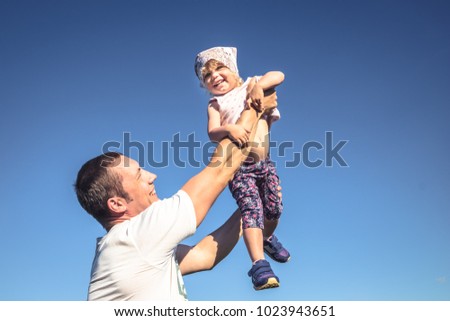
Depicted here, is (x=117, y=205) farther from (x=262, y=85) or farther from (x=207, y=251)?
(x=262, y=85)

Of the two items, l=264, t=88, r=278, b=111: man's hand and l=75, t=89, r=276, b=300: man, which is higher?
l=264, t=88, r=278, b=111: man's hand

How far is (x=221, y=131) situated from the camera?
11.8 feet

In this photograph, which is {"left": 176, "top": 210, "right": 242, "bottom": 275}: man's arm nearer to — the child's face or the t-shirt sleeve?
the t-shirt sleeve

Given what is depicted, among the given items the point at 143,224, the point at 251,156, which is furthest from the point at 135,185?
the point at 251,156

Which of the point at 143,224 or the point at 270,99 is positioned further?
the point at 270,99

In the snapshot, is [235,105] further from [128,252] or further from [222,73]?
[128,252]

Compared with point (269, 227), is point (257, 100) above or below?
above

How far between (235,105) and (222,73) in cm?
43

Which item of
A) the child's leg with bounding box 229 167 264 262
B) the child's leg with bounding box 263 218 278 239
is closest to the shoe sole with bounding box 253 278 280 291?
the child's leg with bounding box 229 167 264 262

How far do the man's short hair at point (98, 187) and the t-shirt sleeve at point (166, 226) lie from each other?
1.72 ft

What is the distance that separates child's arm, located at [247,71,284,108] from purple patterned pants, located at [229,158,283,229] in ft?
3.34

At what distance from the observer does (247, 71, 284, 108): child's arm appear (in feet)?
11.3

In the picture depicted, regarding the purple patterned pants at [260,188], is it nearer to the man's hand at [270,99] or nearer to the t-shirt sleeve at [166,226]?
the man's hand at [270,99]

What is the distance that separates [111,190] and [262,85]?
1.44m
